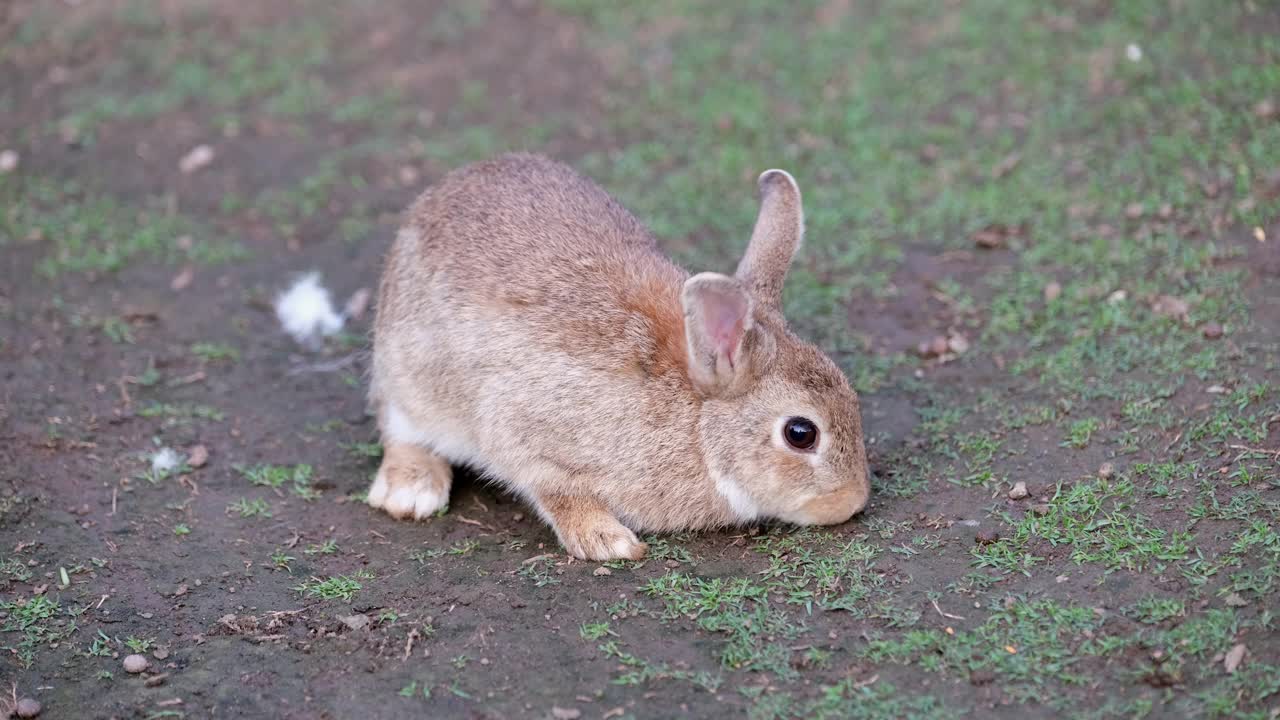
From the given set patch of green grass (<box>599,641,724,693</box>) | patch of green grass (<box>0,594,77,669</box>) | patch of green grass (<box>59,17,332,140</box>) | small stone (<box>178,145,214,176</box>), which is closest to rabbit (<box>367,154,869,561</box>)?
patch of green grass (<box>599,641,724,693</box>)

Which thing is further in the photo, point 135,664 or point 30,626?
point 30,626

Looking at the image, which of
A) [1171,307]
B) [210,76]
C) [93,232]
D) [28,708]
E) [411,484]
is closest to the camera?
[28,708]

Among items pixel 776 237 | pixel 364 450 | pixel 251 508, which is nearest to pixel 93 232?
pixel 364 450

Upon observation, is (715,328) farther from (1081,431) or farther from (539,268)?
(1081,431)

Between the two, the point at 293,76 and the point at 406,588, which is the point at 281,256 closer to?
the point at 293,76

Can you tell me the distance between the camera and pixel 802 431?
14.6 feet

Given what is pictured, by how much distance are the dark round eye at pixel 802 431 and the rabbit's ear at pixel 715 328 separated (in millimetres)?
244

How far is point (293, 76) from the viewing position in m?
8.53

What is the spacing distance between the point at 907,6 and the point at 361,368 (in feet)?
13.8

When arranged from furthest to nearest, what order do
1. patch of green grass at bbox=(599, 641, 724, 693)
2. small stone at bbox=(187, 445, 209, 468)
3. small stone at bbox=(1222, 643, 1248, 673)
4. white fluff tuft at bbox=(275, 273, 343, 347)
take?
white fluff tuft at bbox=(275, 273, 343, 347)
small stone at bbox=(187, 445, 209, 468)
patch of green grass at bbox=(599, 641, 724, 693)
small stone at bbox=(1222, 643, 1248, 673)

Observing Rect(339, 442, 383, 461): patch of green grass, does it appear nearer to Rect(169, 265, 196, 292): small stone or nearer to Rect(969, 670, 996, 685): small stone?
Rect(169, 265, 196, 292): small stone

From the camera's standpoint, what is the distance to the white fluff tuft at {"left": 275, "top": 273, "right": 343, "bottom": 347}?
639cm

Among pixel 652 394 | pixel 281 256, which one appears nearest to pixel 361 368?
pixel 281 256

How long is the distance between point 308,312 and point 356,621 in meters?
2.62
